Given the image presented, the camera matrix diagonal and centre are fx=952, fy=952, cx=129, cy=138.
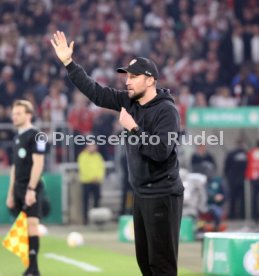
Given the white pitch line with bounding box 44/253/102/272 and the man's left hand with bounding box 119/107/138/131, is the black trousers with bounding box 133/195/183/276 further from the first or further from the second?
the white pitch line with bounding box 44/253/102/272

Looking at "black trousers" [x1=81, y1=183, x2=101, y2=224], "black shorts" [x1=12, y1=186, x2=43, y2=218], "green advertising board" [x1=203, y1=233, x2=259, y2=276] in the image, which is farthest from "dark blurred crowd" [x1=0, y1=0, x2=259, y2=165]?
"green advertising board" [x1=203, y1=233, x2=259, y2=276]

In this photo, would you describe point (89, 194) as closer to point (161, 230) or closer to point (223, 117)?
point (223, 117)

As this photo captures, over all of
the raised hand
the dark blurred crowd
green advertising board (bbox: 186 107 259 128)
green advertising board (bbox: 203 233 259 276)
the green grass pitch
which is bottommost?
A: the green grass pitch

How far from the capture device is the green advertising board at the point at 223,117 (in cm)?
1966

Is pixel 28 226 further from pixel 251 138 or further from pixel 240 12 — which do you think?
pixel 240 12

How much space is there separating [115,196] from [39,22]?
5.99 metres

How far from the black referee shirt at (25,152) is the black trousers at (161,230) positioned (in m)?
3.47

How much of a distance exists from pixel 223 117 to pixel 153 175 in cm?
1209

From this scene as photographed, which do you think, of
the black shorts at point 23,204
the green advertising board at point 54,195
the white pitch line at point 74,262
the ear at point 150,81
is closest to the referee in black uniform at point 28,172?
the black shorts at point 23,204

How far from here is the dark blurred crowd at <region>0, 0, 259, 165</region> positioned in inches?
888

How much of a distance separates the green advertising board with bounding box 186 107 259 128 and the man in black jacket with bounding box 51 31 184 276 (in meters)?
11.7

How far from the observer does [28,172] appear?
11250 millimetres

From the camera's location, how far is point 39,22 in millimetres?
25906

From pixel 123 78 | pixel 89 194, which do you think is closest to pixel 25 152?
pixel 89 194
